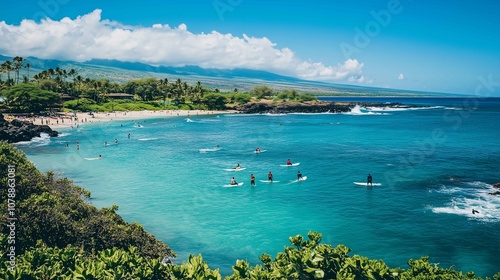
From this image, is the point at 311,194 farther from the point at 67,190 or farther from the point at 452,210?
the point at 67,190

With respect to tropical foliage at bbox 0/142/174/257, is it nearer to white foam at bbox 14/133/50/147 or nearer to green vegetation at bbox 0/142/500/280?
green vegetation at bbox 0/142/500/280

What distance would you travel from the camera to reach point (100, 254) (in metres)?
14.7

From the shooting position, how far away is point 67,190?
2661 centimetres

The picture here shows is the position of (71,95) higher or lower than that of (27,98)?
higher

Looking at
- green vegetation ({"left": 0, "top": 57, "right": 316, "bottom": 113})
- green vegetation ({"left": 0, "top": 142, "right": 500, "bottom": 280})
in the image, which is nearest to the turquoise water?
green vegetation ({"left": 0, "top": 142, "right": 500, "bottom": 280})

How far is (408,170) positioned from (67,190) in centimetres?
4480

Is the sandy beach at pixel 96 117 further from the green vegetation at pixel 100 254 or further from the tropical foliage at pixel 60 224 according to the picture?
the green vegetation at pixel 100 254

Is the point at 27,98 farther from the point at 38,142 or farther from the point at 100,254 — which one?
the point at 100,254

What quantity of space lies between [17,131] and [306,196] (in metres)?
71.9

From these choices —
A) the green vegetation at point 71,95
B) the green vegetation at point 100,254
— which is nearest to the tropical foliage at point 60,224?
the green vegetation at point 100,254

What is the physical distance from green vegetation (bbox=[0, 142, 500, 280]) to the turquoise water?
7.69 metres

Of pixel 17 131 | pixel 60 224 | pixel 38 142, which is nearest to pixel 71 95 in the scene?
pixel 17 131

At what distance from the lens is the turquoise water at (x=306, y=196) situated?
2873 centimetres

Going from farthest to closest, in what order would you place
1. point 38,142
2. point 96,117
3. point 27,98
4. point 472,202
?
point 96,117 < point 27,98 < point 38,142 < point 472,202
